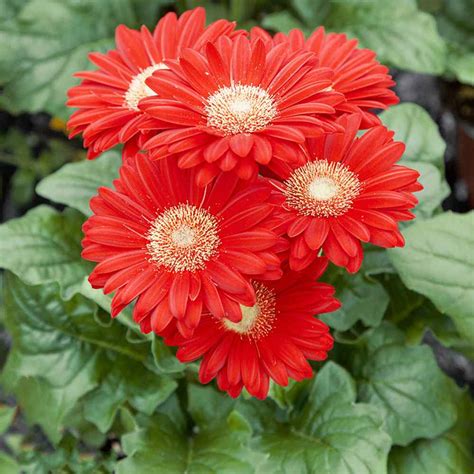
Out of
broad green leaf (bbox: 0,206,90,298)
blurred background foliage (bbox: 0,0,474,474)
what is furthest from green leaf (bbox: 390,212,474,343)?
broad green leaf (bbox: 0,206,90,298)

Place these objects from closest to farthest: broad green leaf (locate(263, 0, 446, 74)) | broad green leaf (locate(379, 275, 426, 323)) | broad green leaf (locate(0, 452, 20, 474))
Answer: broad green leaf (locate(0, 452, 20, 474)) < broad green leaf (locate(379, 275, 426, 323)) < broad green leaf (locate(263, 0, 446, 74))

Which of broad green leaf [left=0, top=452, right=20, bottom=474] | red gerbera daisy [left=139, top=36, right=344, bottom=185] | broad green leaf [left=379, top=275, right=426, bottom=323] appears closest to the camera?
red gerbera daisy [left=139, top=36, right=344, bottom=185]

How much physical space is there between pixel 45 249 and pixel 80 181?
0.13m

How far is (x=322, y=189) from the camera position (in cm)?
76

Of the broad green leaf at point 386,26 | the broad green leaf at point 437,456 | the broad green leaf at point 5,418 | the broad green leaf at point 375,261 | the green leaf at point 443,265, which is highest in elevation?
the broad green leaf at point 386,26

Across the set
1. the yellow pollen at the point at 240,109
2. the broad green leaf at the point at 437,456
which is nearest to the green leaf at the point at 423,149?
the broad green leaf at the point at 437,456

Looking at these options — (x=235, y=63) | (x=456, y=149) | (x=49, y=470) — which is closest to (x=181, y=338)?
(x=235, y=63)

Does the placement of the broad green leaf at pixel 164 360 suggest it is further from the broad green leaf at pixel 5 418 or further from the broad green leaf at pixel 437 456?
the broad green leaf at pixel 437 456

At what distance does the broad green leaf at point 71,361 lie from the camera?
104 centimetres

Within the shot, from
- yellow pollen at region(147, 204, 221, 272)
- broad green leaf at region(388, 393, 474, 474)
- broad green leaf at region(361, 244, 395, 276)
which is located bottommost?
broad green leaf at region(388, 393, 474, 474)

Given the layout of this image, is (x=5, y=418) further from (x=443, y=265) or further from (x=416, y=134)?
(x=416, y=134)

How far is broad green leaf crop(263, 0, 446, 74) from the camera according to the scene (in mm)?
1382

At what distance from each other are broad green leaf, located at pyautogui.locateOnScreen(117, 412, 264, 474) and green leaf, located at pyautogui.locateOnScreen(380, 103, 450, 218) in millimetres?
431

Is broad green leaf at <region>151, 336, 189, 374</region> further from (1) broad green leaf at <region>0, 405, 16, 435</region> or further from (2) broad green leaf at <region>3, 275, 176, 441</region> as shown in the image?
(1) broad green leaf at <region>0, 405, 16, 435</region>
